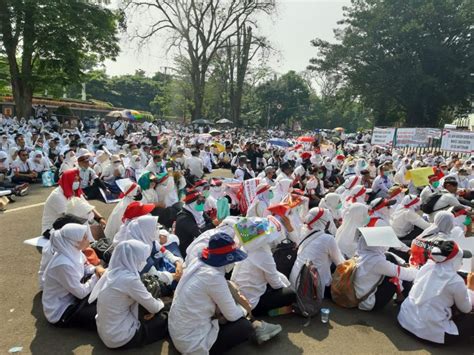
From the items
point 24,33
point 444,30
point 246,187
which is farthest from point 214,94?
point 246,187

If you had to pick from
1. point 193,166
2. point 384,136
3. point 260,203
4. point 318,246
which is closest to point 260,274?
point 318,246

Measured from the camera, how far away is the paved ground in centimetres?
355

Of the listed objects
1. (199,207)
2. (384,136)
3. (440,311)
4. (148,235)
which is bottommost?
(440,311)

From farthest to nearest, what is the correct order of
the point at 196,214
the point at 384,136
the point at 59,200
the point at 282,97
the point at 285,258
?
the point at 282,97, the point at 384,136, the point at 196,214, the point at 59,200, the point at 285,258

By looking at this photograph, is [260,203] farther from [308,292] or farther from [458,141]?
[458,141]

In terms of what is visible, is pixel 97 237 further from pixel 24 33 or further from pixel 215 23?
pixel 215 23

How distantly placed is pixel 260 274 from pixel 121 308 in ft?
4.66

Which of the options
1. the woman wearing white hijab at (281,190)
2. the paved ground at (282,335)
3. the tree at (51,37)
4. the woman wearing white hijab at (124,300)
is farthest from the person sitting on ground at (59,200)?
the tree at (51,37)

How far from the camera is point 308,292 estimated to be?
13.8 feet

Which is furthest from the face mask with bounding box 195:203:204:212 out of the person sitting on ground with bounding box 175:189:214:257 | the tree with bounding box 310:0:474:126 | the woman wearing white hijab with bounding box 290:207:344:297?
the tree with bounding box 310:0:474:126

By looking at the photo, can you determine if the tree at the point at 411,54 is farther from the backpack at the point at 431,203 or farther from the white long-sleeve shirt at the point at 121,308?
the white long-sleeve shirt at the point at 121,308

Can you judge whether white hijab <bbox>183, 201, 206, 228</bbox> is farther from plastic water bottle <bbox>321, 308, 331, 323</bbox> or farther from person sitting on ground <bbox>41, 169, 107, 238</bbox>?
plastic water bottle <bbox>321, 308, 331, 323</bbox>

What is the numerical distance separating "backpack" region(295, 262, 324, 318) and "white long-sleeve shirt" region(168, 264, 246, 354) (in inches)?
45.0

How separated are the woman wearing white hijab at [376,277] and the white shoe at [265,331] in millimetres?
1218
